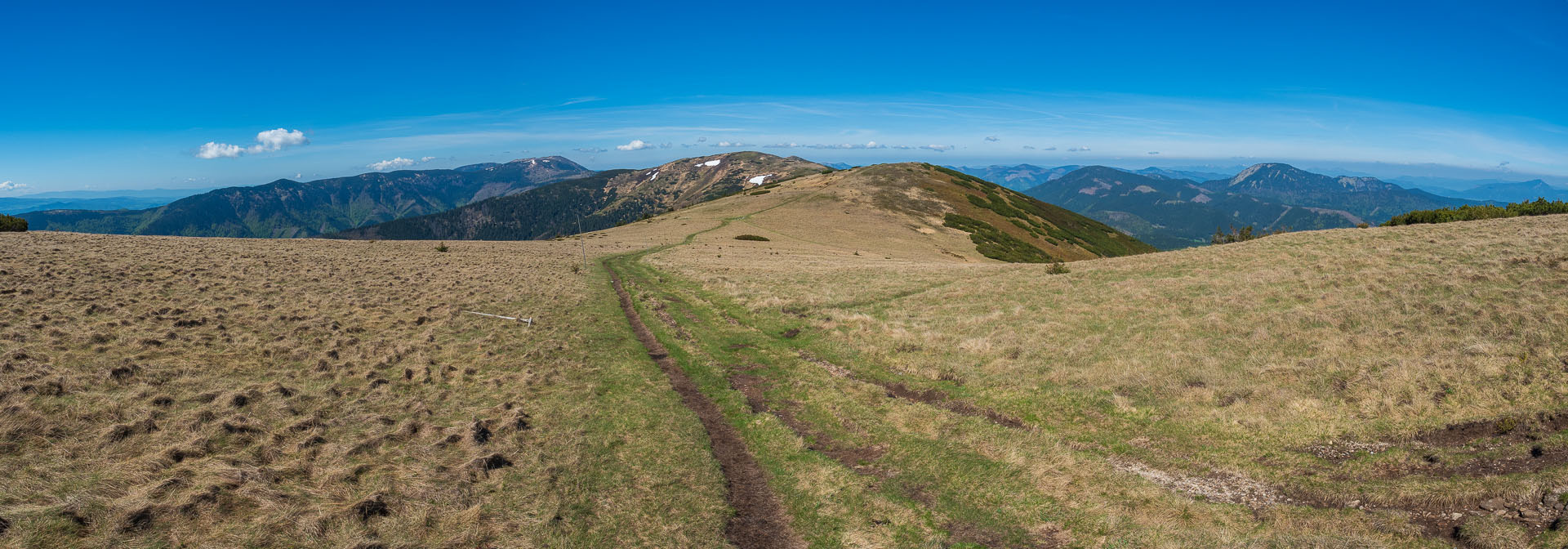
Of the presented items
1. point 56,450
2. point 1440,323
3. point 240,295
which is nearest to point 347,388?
point 56,450

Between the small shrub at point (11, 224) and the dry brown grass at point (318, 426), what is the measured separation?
37531 millimetres

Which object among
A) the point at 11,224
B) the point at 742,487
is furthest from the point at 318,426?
the point at 11,224

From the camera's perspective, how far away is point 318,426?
12703 millimetres

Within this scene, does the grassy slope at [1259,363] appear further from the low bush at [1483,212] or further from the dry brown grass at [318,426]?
the low bush at [1483,212]

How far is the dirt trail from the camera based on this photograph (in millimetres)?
10281

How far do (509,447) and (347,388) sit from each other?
6.05 meters

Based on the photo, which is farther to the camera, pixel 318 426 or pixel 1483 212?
pixel 1483 212

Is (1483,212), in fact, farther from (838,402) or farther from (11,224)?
(11,224)

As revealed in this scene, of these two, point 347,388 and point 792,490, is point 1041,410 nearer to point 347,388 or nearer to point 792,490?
point 792,490

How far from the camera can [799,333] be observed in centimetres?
2462

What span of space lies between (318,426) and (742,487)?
9351mm

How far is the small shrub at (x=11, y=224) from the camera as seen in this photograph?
157ft

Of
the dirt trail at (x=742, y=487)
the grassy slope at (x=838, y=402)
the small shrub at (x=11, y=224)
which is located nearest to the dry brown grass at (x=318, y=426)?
the grassy slope at (x=838, y=402)

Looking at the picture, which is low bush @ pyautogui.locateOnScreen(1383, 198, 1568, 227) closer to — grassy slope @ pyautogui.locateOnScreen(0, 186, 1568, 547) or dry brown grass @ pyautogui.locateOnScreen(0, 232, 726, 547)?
grassy slope @ pyautogui.locateOnScreen(0, 186, 1568, 547)
